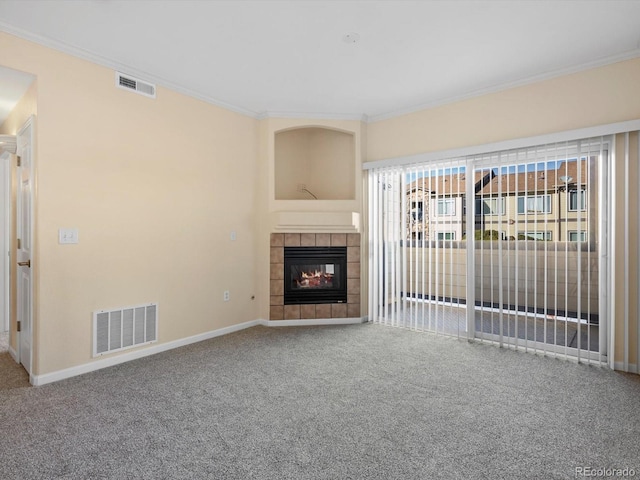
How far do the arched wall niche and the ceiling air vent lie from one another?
1770mm

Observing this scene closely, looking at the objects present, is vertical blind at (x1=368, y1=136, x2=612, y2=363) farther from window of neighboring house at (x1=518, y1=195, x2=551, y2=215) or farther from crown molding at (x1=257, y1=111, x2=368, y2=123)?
crown molding at (x1=257, y1=111, x2=368, y2=123)

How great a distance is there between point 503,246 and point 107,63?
4.04 meters

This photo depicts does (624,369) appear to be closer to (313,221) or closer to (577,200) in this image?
(577,200)

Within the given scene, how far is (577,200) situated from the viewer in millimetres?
3334

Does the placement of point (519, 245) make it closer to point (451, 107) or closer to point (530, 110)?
point (530, 110)

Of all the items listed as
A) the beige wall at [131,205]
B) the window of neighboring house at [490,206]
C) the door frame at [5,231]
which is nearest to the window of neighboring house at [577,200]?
the window of neighboring house at [490,206]

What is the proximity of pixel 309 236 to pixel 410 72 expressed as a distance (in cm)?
218

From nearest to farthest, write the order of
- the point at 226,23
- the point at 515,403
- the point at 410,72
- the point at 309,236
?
the point at 515,403, the point at 226,23, the point at 410,72, the point at 309,236

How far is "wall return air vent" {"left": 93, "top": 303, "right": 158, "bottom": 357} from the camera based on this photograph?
328cm

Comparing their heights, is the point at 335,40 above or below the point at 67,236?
above

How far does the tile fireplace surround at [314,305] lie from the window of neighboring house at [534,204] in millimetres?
1927

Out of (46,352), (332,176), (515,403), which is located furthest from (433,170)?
(46,352)

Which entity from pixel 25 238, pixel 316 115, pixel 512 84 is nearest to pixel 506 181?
pixel 512 84

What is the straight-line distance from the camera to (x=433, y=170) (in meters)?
4.27
